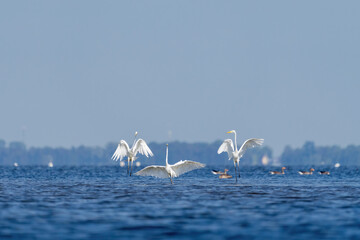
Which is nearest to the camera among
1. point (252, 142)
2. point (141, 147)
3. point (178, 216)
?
point (178, 216)

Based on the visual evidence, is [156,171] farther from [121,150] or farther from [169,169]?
[121,150]

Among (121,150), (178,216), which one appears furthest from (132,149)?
(178,216)

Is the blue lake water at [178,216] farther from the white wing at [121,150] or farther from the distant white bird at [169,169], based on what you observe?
the white wing at [121,150]

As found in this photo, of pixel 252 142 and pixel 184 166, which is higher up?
pixel 252 142

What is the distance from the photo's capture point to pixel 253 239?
20469 millimetres

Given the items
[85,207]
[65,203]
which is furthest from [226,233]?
[65,203]

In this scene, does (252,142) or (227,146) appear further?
(227,146)

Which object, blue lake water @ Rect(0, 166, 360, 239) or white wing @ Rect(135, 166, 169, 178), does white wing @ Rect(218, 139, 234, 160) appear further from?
blue lake water @ Rect(0, 166, 360, 239)

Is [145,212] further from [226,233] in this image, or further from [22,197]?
[22,197]

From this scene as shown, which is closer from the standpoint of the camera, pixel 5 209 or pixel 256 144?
pixel 5 209

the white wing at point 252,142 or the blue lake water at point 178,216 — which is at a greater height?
the white wing at point 252,142

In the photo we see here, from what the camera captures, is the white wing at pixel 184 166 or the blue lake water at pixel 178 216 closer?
the blue lake water at pixel 178 216

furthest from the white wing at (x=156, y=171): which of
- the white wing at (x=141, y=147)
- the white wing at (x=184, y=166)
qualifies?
the white wing at (x=141, y=147)

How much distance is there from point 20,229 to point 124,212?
5914mm
